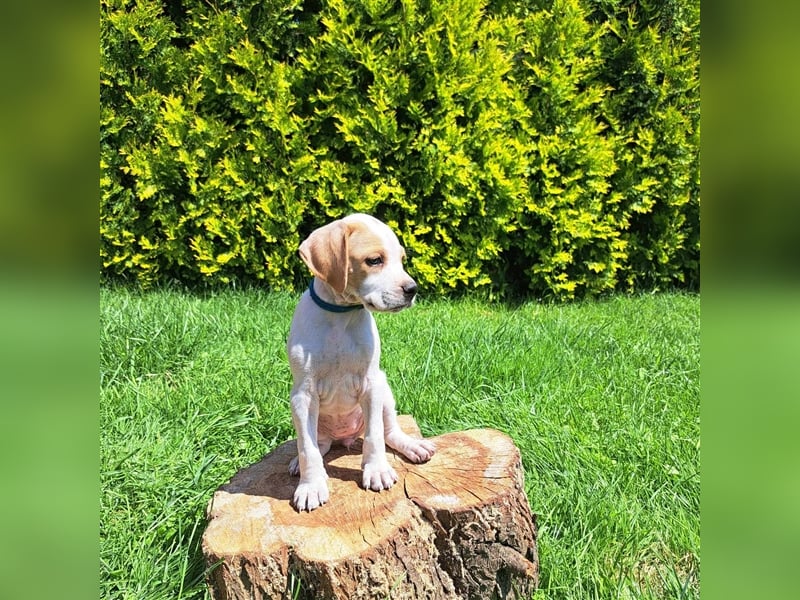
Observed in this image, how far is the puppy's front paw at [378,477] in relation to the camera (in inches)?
104

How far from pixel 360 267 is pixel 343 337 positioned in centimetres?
34

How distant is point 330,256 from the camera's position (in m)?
2.44

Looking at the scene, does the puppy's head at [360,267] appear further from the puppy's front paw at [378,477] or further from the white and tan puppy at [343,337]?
the puppy's front paw at [378,477]

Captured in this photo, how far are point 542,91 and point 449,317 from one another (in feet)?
10.5

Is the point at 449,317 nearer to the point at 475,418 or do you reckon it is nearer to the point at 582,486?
the point at 475,418

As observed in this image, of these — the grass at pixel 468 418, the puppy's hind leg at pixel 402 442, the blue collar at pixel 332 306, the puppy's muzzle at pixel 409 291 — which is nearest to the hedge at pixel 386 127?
the grass at pixel 468 418

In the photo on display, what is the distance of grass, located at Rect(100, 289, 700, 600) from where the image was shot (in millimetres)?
2879

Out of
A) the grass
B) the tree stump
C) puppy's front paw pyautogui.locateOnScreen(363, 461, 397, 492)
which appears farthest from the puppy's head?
the grass

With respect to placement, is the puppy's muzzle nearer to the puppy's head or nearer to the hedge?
the puppy's head

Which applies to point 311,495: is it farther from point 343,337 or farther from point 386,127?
point 386,127

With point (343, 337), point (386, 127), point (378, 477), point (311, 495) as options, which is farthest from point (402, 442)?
point (386, 127)

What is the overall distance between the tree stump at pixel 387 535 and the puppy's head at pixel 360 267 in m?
0.90
